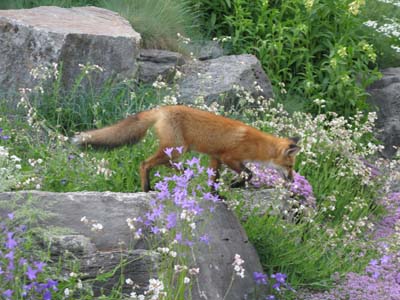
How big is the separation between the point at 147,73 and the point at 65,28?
50.6 inches

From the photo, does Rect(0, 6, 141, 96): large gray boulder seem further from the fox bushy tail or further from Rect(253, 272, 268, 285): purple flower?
Rect(253, 272, 268, 285): purple flower

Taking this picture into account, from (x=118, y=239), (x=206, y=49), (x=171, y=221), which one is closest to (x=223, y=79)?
(x=206, y=49)

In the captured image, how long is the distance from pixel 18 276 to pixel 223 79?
5742mm

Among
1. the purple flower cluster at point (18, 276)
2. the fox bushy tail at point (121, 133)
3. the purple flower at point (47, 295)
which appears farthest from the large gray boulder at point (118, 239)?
the fox bushy tail at point (121, 133)

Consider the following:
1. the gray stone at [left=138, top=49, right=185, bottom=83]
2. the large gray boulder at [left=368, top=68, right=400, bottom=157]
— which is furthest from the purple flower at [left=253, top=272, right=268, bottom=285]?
the large gray boulder at [left=368, top=68, right=400, bottom=157]

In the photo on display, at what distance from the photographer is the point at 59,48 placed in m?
8.11

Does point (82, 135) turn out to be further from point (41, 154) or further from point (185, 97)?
point (185, 97)

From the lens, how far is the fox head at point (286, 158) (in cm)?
663

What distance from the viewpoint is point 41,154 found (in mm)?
6652

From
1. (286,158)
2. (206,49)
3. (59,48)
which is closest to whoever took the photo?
(286,158)

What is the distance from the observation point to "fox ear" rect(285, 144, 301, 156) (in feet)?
21.2

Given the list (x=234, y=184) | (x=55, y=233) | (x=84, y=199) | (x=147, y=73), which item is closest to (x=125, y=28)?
(x=147, y=73)

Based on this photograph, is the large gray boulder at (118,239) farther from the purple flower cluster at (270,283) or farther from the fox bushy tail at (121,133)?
the fox bushy tail at (121,133)

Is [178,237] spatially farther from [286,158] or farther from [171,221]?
[286,158]
